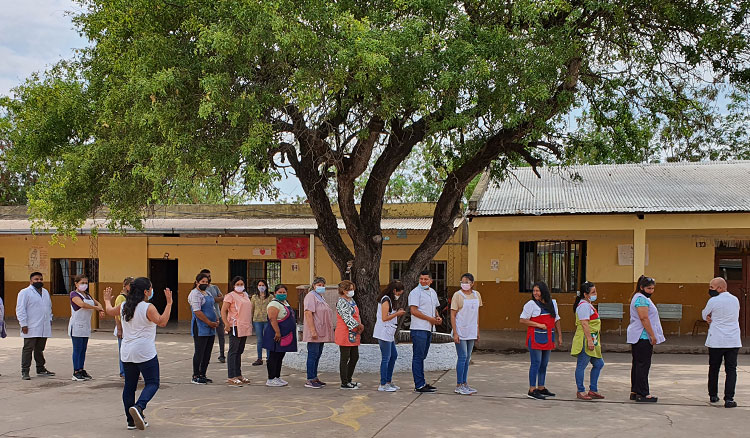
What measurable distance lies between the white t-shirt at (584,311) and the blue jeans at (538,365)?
2.26ft

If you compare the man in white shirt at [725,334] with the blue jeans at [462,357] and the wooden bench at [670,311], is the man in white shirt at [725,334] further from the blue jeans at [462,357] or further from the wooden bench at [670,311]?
the wooden bench at [670,311]

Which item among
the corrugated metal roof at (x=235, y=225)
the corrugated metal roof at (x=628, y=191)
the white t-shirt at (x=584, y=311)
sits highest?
the corrugated metal roof at (x=628, y=191)

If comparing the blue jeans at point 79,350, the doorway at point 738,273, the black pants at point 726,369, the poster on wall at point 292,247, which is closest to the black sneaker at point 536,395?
the black pants at point 726,369

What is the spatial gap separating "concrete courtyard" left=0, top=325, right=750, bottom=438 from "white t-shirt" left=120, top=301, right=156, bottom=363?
31.2 inches

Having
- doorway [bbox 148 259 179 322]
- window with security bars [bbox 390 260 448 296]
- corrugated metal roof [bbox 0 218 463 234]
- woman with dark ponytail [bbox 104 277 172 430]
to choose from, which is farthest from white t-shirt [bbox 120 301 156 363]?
doorway [bbox 148 259 179 322]

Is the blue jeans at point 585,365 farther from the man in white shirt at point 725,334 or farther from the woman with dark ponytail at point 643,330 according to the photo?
the man in white shirt at point 725,334

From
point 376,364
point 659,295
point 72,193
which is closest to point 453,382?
point 376,364

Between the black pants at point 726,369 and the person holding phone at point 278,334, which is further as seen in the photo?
the person holding phone at point 278,334

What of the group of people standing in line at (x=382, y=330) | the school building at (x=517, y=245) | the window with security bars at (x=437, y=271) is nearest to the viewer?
the group of people standing in line at (x=382, y=330)

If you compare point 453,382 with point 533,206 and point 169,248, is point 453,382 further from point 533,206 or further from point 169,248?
point 169,248

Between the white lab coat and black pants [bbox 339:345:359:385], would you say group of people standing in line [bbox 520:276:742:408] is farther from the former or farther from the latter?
the white lab coat

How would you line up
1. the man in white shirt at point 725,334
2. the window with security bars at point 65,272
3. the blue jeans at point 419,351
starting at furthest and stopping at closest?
the window with security bars at point 65,272 < the blue jeans at point 419,351 < the man in white shirt at point 725,334

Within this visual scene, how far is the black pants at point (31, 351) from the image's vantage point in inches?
432

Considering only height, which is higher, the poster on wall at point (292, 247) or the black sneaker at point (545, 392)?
the poster on wall at point (292, 247)
